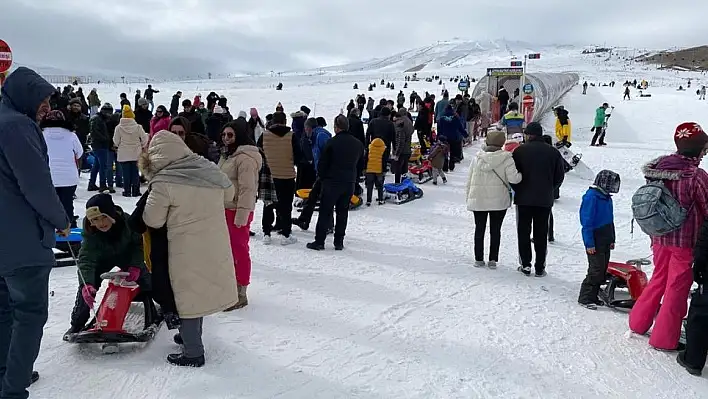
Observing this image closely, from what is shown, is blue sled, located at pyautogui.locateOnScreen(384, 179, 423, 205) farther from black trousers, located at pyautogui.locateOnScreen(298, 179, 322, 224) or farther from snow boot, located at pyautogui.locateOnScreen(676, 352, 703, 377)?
snow boot, located at pyautogui.locateOnScreen(676, 352, 703, 377)

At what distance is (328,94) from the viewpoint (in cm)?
3600

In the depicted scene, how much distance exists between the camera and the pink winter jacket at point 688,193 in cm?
434

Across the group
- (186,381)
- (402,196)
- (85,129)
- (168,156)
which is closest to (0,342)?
(186,381)

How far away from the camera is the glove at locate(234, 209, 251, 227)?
5.18 meters

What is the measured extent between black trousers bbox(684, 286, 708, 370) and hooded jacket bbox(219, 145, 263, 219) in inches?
145

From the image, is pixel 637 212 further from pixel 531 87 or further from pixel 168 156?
pixel 531 87

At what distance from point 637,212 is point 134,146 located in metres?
8.08

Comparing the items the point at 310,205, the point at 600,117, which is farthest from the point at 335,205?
the point at 600,117

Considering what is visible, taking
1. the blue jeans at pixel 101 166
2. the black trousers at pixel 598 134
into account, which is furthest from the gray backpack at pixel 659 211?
the black trousers at pixel 598 134

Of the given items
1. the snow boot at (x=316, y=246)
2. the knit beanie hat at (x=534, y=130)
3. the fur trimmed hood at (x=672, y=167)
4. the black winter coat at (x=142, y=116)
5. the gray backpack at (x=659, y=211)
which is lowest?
the snow boot at (x=316, y=246)

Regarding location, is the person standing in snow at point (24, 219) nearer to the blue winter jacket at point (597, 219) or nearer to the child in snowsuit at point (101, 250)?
the child in snowsuit at point (101, 250)

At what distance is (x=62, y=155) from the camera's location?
23.9 feet

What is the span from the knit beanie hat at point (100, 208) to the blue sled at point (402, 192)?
6672mm

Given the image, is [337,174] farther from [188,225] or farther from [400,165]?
[400,165]
